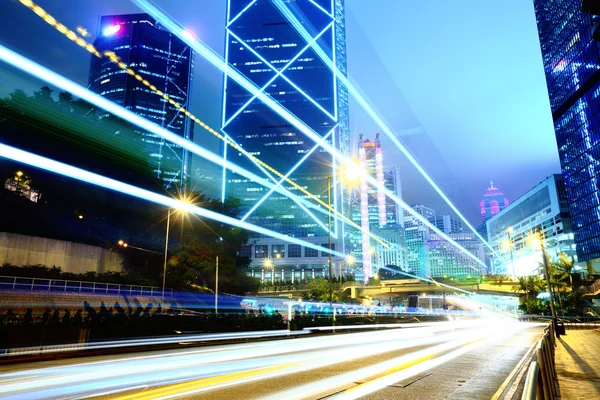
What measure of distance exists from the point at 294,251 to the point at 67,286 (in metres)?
111

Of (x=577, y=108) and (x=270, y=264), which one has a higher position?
(x=577, y=108)

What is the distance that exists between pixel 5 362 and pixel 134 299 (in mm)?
23981

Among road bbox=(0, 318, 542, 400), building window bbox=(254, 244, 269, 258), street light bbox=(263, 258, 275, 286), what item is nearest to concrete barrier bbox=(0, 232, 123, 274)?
road bbox=(0, 318, 542, 400)

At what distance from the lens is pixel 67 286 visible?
31.2m

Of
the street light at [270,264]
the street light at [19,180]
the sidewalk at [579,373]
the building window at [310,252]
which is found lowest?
the sidewalk at [579,373]

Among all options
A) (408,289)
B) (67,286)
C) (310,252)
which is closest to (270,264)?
(310,252)

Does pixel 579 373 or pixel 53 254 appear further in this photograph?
pixel 53 254

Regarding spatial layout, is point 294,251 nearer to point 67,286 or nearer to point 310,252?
point 310,252

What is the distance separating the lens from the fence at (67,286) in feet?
90.0

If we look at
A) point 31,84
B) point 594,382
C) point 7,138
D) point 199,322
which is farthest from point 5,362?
point 31,84

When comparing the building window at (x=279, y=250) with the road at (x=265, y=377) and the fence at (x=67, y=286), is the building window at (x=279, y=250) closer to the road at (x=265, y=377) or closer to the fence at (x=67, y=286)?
the fence at (x=67, y=286)

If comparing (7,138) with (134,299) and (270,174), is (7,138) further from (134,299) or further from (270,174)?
(270,174)

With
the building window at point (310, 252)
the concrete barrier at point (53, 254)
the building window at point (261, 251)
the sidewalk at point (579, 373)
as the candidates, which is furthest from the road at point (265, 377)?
the building window at point (261, 251)

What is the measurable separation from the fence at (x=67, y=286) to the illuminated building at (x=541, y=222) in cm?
9450
